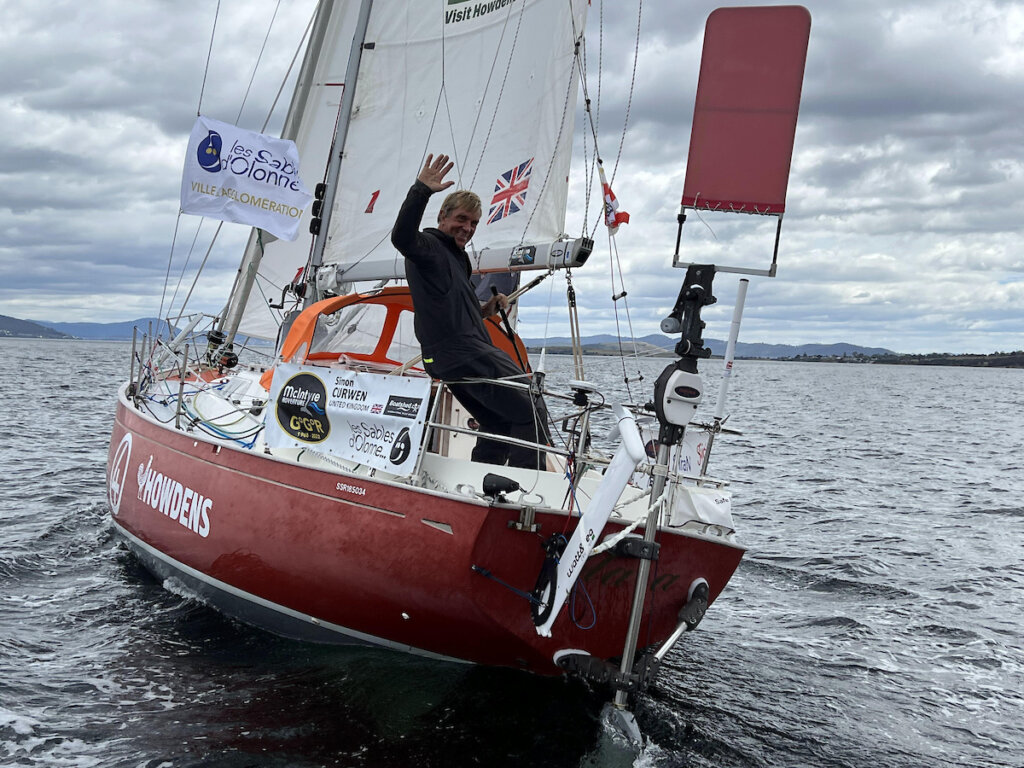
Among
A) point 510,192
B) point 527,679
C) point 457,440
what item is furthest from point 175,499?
point 510,192

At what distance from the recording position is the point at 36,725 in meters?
4.71

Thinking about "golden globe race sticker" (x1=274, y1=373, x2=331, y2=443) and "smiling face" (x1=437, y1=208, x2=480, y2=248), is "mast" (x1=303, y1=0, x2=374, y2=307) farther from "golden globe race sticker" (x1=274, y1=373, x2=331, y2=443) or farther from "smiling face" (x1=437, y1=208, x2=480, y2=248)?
"smiling face" (x1=437, y1=208, x2=480, y2=248)

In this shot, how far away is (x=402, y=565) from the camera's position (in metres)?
4.80

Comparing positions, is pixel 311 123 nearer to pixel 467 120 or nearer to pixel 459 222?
pixel 467 120

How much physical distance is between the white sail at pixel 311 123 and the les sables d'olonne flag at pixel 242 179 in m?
1.66

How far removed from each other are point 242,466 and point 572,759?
2.67 m

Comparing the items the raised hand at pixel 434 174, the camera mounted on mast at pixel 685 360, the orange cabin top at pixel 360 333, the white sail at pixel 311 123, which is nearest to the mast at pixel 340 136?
the orange cabin top at pixel 360 333

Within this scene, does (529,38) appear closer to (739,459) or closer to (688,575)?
(688,575)

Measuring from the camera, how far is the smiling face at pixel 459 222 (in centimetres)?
513

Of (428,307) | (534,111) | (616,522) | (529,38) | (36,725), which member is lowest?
(36,725)

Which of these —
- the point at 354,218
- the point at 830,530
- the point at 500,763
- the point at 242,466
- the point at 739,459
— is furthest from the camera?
the point at 739,459

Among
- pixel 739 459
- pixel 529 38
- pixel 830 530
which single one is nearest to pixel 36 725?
pixel 529 38

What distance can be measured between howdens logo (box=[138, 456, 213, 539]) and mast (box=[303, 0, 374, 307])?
2064 millimetres

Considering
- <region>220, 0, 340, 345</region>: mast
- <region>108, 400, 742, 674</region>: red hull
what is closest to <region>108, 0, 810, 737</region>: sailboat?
<region>108, 400, 742, 674</region>: red hull
